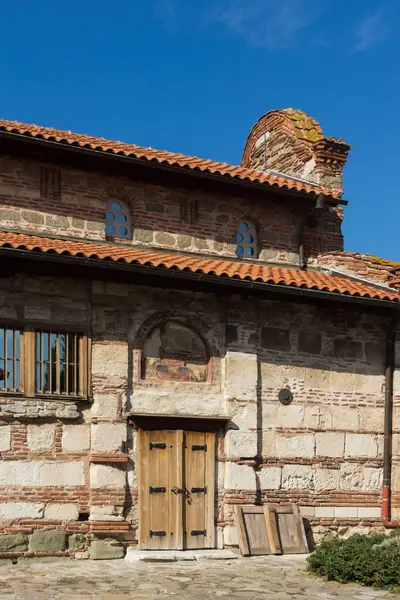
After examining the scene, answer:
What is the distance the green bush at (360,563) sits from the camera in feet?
32.4

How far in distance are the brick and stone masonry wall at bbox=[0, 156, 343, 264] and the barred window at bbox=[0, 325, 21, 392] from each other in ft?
7.01

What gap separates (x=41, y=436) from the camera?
37.4ft

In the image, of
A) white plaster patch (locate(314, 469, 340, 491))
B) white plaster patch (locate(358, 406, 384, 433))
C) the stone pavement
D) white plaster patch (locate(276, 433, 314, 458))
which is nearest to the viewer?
the stone pavement

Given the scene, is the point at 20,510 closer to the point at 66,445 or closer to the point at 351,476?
the point at 66,445

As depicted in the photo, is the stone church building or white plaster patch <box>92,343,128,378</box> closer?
the stone church building

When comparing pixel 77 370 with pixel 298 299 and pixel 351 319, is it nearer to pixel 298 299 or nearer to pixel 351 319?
pixel 298 299

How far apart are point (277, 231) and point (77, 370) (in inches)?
195

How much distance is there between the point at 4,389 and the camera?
37.2 ft

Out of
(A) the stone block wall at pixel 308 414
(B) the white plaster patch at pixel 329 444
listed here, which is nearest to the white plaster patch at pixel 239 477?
(A) the stone block wall at pixel 308 414

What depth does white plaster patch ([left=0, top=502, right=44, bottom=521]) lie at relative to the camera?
1102 cm

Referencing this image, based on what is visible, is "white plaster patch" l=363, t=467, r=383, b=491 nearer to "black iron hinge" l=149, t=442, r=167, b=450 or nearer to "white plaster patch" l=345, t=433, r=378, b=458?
"white plaster patch" l=345, t=433, r=378, b=458

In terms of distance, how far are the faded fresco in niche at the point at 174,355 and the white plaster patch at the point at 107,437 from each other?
0.91m

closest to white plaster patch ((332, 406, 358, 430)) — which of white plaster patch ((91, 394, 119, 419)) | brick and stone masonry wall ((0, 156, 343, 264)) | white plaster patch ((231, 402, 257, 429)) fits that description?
white plaster patch ((231, 402, 257, 429))

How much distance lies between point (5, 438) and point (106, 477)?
149cm
